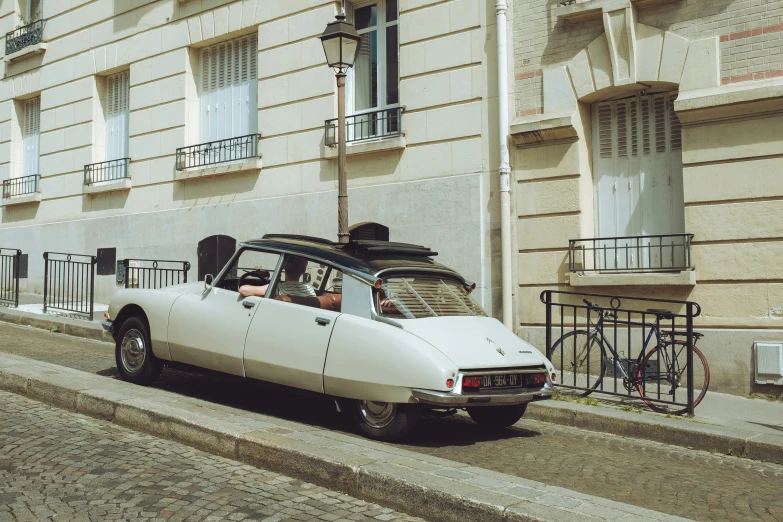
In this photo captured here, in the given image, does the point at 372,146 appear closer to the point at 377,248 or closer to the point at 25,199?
the point at 377,248

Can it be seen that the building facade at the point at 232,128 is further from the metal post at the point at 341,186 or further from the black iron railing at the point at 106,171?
the metal post at the point at 341,186

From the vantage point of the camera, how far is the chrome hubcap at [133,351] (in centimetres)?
823

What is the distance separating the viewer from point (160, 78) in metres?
16.0

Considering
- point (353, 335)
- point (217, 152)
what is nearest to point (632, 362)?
point (353, 335)

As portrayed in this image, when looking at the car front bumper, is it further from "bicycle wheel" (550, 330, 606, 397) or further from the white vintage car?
"bicycle wheel" (550, 330, 606, 397)

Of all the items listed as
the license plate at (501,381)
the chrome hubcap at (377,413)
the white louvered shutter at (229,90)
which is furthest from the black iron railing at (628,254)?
the white louvered shutter at (229,90)

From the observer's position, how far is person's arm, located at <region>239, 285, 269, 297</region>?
747 cm

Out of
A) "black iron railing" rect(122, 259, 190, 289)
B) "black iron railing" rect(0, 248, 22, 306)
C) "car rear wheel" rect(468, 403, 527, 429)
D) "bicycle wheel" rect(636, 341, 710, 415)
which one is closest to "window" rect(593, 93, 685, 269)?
"bicycle wheel" rect(636, 341, 710, 415)

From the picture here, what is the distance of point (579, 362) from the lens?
901 centimetres

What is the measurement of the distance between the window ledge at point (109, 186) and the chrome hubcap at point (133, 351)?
873cm

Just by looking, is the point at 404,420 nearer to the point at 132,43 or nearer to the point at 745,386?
the point at 745,386

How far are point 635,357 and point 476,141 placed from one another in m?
3.97

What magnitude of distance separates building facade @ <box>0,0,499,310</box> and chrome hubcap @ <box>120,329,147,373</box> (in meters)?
4.82

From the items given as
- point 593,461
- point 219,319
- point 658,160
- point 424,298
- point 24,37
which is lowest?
point 593,461
